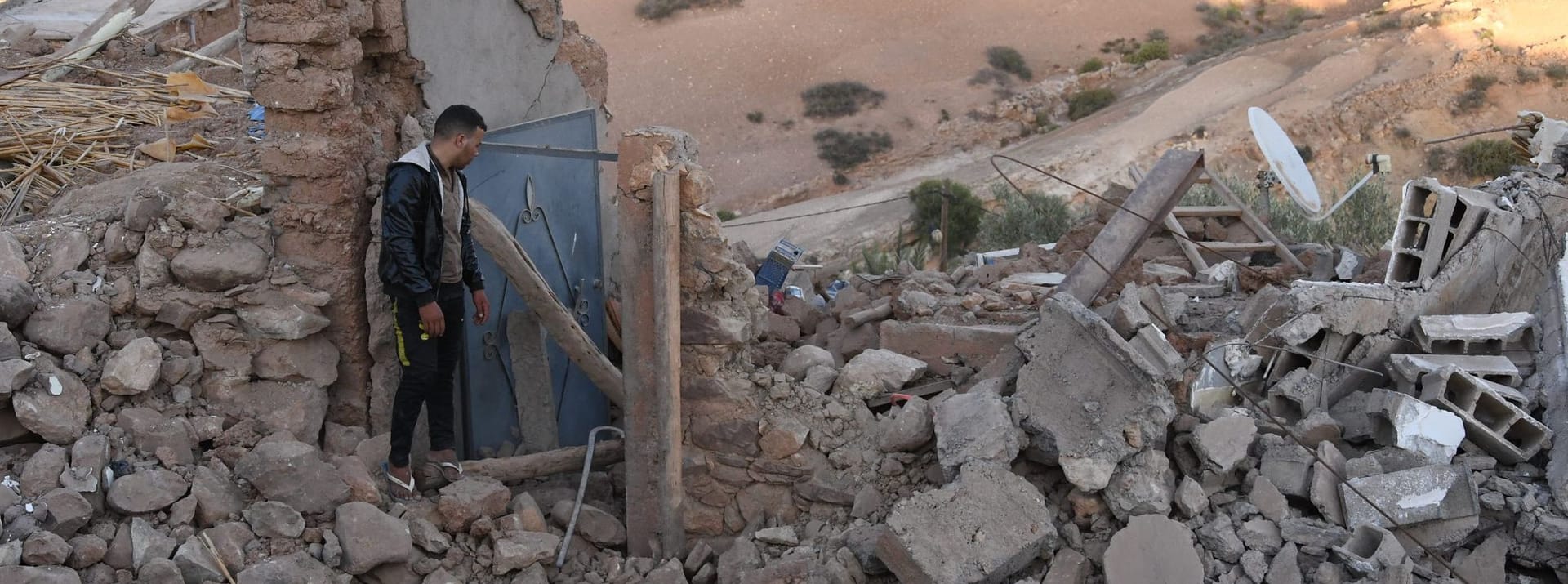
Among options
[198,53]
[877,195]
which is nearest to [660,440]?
[198,53]

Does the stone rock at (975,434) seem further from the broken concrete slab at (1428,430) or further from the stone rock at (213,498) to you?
the stone rock at (213,498)

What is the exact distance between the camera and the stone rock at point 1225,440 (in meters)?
4.86

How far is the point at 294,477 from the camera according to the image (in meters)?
4.66

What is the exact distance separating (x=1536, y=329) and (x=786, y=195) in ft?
68.2

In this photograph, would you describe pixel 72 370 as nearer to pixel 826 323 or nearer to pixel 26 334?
pixel 26 334

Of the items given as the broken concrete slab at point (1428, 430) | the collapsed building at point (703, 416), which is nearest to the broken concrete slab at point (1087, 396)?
the collapsed building at point (703, 416)

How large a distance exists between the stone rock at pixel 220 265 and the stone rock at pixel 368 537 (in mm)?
1095

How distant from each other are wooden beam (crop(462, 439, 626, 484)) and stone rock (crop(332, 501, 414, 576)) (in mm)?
732

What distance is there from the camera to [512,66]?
21.0ft

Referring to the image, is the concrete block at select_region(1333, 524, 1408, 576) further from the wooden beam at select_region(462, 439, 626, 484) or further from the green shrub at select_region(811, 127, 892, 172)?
the green shrub at select_region(811, 127, 892, 172)

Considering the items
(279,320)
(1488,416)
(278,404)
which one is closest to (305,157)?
(279,320)

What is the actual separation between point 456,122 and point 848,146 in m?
23.7

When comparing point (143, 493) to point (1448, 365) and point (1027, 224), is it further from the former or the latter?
point (1027, 224)

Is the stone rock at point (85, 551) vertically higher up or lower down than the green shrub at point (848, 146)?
higher up
